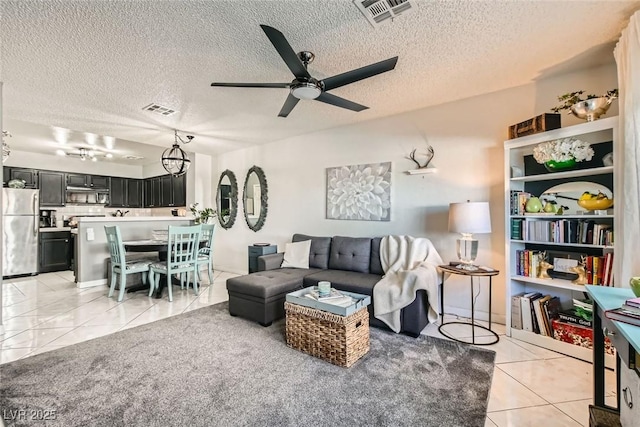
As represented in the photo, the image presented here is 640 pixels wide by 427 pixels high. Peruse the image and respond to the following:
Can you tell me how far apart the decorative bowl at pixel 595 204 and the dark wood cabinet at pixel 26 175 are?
359 inches

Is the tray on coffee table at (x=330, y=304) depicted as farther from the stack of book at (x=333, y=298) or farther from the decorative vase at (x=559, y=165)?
the decorative vase at (x=559, y=165)

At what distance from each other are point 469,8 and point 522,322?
2691 mm

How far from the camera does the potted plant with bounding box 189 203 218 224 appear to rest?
Answer: 568 cm

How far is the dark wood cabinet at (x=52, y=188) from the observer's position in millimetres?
6227

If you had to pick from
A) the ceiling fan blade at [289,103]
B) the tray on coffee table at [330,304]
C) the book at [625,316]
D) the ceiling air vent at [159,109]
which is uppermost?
the ceiling air vent at [159,109]

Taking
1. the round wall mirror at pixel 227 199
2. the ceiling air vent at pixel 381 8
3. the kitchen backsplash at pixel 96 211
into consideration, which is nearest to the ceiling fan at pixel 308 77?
the ceiling air vent at pixel 381 8

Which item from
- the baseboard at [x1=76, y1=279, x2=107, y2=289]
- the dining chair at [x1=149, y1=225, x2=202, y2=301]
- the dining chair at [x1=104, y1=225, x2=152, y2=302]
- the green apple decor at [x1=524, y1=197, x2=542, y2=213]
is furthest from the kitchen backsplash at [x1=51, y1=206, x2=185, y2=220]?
the green apple decor at [x1=524, y1=197, x2=542, y2=213]

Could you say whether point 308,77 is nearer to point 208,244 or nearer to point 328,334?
point 328,334

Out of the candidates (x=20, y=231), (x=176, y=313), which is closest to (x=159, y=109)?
(x=176, y=313)

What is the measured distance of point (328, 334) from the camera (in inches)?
89.1

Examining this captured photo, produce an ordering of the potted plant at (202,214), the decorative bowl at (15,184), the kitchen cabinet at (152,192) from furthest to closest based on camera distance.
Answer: the kitchen cabinet at (152,192), the potted plant at (202,214), the decorative bowl at (15,184)

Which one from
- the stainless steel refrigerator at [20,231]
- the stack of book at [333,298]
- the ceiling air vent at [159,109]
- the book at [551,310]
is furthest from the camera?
the stainless steel refrigerator at [20,231]

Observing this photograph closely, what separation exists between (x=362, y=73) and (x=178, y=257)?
137 inches

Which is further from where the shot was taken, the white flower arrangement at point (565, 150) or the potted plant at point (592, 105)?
the white flower arrangement at point (565, 150)
